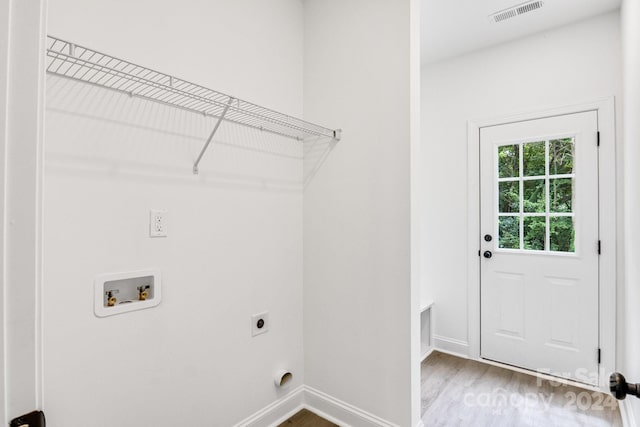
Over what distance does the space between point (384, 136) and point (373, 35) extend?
582 millimetres

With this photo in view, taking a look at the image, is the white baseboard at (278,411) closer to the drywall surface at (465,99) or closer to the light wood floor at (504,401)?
the light wood floor at (504,401)

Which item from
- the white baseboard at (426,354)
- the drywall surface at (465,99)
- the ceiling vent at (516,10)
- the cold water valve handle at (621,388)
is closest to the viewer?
the cold water valve handle at (621,388)

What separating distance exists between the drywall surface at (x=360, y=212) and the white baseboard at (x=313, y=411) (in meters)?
0.04

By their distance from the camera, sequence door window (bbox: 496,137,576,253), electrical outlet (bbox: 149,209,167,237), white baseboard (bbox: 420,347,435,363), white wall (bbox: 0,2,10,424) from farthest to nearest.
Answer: white baseboard (bbox: 420,347,435,363)
door window (bbox: 496,137,576,253)
electrical outlet (bbox: 149,209,167,237)
white wall (bbox: 0,2,10,424)

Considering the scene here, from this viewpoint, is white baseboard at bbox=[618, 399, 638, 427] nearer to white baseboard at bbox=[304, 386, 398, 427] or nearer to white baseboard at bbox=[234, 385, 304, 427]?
white baseboard at bbox=[304, 386, 398, 427]

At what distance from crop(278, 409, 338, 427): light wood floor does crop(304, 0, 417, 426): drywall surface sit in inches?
6.2

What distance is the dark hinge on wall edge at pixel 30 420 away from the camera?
43 centimetres

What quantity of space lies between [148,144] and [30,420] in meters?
1.14

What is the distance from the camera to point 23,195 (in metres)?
0.44

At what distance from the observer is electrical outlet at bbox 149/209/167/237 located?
1.37 meters

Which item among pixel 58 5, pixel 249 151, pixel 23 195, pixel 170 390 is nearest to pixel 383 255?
pixel 249 151

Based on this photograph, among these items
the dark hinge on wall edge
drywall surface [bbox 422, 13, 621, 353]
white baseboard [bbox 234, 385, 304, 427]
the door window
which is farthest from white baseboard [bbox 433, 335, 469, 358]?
the dark hinge on wall edge

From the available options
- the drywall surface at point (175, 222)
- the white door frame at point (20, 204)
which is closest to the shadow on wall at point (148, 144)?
the drywall surface at point (175, 222)

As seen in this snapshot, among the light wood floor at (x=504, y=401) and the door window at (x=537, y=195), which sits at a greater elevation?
the door window at (x=537, y=195)
